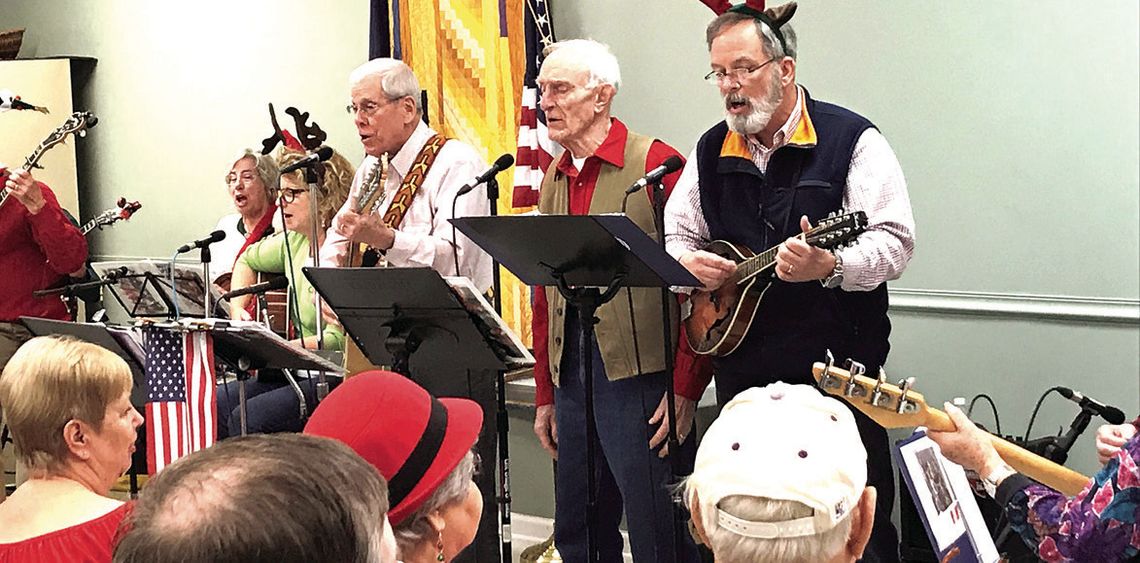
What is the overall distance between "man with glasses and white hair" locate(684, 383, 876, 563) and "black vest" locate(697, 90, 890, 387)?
1.48 m

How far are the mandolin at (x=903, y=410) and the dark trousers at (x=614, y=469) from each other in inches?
44.4

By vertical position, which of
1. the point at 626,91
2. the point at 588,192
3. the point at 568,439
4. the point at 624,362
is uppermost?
the point at 626,91

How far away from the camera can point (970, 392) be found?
383 cm

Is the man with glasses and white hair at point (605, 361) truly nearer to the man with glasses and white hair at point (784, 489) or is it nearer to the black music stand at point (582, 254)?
the black music stand at point (582, 254)

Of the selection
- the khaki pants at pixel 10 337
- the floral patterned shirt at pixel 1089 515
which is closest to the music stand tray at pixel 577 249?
the floral patterned shirt at pixel 1089 515

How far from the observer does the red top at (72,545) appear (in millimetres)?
2066

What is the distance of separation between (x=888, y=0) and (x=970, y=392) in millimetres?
1213

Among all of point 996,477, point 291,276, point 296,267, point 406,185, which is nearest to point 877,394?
point 996,477

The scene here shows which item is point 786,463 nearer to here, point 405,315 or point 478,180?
point 405,315

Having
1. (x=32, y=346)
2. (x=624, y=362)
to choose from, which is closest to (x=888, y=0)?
(x=624, y=362)

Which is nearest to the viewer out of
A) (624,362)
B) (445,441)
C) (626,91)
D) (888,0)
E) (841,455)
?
(841,455)

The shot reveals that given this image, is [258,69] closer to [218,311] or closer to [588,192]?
[218,311]

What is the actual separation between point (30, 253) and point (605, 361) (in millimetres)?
3139

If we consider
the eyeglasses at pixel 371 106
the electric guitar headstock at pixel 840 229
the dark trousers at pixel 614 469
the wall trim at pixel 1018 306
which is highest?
the eyeglasses at pixel 371 106
